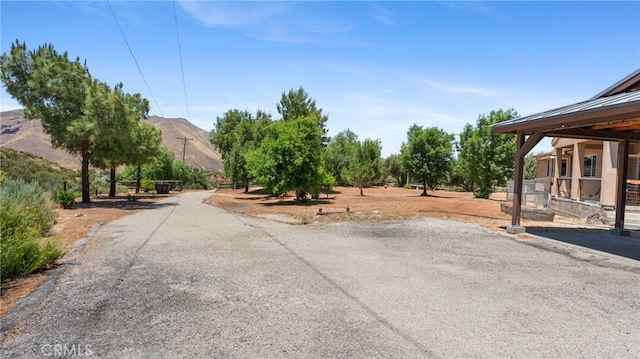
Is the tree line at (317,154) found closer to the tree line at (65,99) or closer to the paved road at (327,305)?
the tree line at (65,99)

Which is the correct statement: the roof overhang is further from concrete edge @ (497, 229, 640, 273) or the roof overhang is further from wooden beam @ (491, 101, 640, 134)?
concrete edge @ (497, 229, 640, 273)

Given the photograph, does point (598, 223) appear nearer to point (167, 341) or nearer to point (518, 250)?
point (518, 250)

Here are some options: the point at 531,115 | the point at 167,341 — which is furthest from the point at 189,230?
the point at 531,115

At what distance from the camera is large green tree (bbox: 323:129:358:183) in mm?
55578

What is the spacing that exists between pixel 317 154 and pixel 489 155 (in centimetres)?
1727

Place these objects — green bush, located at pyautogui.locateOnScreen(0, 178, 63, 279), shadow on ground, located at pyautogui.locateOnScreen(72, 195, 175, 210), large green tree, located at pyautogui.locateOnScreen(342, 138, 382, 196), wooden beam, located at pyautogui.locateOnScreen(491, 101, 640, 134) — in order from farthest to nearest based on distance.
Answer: large green tree, located at pyautogui.locateOnScreen(342, 138, 382, 196)
shadow on ground, located at pyautogui.locateOnScreen(72, 195, 175, 210)
wooden beam, located at pyautogui.locateOnScreen(491, 101, 640, 134)
green bush, located at pyautogui.locateOnScreen(0, 178, 63, 279)

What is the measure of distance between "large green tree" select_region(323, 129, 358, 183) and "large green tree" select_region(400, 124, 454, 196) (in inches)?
448

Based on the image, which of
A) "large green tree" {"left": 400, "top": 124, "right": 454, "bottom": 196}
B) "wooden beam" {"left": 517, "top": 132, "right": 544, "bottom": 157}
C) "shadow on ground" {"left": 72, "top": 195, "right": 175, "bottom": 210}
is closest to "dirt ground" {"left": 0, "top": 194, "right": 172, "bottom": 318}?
"shadow on ground" {"left": 72, "top": 195, "right": 175, "bottom": 210}

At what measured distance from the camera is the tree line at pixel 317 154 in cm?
2481

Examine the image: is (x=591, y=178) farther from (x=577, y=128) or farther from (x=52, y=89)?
(x=52, y=89)

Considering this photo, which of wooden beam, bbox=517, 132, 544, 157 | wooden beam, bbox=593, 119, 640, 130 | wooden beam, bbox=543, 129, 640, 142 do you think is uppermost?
wooden beam, bbox=593, 119, 640, 130

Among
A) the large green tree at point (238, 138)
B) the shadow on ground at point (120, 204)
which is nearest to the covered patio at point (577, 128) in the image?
the shadow on ground at point (120, 204)

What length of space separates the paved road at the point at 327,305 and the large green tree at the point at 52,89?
512 inches

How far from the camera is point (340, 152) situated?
61.1 meters
